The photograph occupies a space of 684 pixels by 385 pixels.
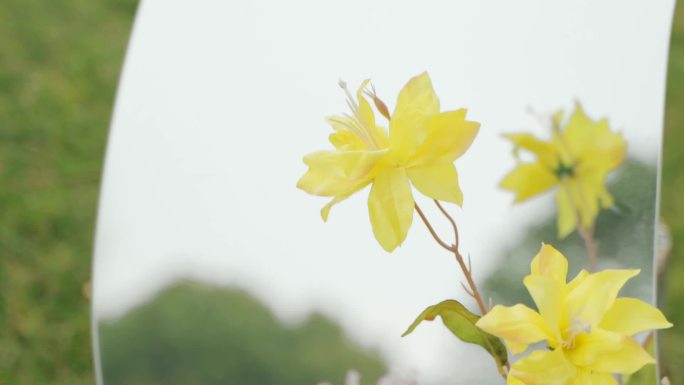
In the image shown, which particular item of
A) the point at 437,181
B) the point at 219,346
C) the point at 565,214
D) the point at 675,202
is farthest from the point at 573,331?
the point at 675,202

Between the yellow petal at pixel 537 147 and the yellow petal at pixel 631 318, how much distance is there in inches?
7.6

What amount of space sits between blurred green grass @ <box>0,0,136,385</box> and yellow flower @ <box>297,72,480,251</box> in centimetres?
112

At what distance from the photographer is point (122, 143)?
0.91 meters

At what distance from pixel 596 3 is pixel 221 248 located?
0.35m

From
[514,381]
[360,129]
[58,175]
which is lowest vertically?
[58,175]

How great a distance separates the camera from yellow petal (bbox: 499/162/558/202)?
67 cm

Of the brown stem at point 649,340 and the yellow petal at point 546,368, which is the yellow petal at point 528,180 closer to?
the brown stem at point 649,340

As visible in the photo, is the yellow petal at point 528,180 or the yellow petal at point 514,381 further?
the yellow petal at point 528,180

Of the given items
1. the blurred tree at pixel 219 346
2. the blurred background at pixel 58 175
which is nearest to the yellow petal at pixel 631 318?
the blurred tree at pixel 219 346

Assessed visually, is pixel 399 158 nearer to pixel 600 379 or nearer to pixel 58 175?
pixel 600 379

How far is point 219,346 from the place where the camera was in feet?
2.63

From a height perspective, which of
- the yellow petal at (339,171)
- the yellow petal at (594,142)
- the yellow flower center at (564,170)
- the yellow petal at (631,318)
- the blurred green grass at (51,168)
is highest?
the yellow petal at (594,142)

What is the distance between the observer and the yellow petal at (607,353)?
0.47 m

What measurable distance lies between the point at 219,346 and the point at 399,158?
0.34m
